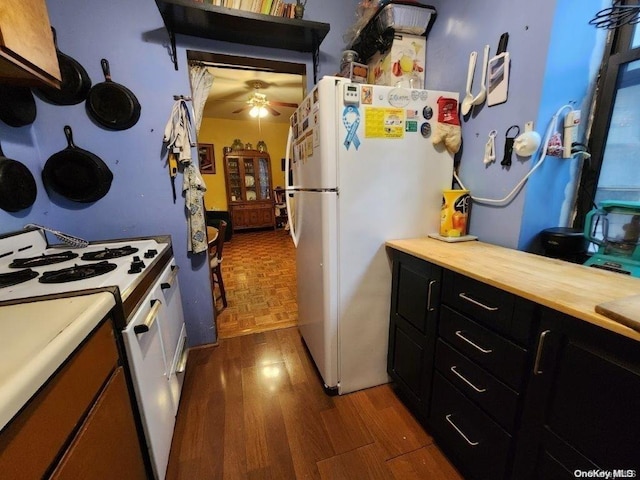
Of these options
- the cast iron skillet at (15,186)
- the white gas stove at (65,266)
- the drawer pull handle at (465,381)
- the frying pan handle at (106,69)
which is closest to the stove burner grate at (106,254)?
the white gas stove at (65,266)

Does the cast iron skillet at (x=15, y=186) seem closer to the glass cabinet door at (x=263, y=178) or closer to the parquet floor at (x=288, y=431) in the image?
the parquet floor at (x=288, y=431)

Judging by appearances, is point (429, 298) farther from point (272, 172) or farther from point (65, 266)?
point (272, 172)

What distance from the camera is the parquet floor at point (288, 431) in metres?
1.15

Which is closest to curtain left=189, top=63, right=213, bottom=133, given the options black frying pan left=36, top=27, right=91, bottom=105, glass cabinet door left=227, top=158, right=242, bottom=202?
black frying pan left=36, top=27, right=91, bottom=105

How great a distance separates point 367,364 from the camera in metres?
1.56

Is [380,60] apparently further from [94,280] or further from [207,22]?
[94,280]

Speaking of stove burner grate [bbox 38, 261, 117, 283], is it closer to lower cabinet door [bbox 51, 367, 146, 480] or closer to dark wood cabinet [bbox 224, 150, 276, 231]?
lower cabinet door [bbox 51, 367, 146, 480]

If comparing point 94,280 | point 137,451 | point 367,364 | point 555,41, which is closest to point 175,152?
point 94,280

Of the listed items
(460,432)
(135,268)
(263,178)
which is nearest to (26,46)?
(135,268)

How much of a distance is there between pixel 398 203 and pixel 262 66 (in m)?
1.37

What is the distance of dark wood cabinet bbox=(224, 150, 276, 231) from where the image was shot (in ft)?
18.8

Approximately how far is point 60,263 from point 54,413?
3.10 feet

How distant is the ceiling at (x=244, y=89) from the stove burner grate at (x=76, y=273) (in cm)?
234

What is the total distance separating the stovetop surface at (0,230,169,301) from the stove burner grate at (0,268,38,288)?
0.06ft
